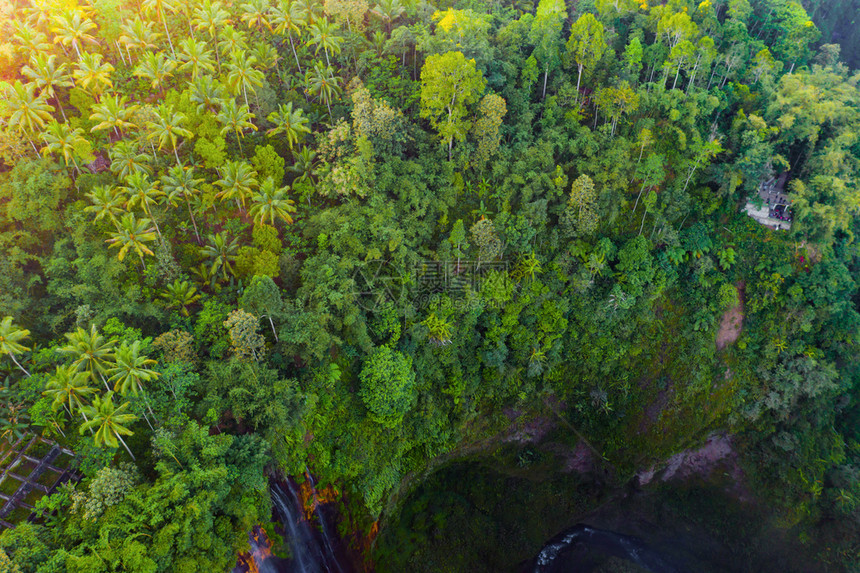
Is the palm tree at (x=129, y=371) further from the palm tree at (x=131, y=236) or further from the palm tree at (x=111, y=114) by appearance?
the palm tree at (x=111, y=114)

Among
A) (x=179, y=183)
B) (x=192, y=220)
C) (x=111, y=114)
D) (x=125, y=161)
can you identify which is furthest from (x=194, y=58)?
(x=192, y=220)

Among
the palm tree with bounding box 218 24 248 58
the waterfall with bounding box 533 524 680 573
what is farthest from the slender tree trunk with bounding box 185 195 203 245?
the waterfall with bounding box 533 524 680 573

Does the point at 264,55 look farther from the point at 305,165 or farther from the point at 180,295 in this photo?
the point at 180,295

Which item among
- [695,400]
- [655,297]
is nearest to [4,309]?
[655,297]

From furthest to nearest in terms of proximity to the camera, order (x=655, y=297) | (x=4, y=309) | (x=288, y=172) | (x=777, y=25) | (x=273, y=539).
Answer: (x=777, y=25) < (x=655, y=297) < (x=288, y=172) < (x=273, y=539) < (x=4, y=309)

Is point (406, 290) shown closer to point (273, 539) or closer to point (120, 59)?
point (273, 539)

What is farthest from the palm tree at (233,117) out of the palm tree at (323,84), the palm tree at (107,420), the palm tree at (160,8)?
the palm tree at (107,420)

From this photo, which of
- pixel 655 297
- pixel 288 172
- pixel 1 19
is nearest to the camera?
pixel 1 19
